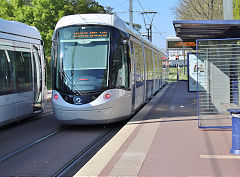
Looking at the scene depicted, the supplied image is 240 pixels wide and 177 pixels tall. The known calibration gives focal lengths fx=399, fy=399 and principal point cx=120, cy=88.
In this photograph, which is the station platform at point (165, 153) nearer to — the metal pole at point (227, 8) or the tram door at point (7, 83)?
the tram door at point (7, 83)

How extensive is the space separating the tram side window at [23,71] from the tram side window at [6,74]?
1.51 feet

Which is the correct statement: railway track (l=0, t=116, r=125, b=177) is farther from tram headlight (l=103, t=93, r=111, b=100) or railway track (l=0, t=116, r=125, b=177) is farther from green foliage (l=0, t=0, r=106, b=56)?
green foliage (l=0, t=0, r=106, b=56)

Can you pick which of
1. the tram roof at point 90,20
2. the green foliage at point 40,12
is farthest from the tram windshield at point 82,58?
the green foliage at point 40,12

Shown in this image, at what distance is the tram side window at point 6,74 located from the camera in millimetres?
11320

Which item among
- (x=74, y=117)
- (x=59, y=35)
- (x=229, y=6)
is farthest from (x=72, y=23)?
(x=229, y=6)

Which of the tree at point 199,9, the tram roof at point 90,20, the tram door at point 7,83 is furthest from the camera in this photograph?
the tree at point 199,9

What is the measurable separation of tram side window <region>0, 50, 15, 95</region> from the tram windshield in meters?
1.47

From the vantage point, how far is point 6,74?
11664 millimetres

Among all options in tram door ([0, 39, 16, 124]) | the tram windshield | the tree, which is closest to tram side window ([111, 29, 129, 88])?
the tram windshield

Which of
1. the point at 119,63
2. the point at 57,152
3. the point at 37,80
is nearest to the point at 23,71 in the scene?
the point at 37,80

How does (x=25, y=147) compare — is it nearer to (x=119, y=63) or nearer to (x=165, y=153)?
(x=165, y=153)

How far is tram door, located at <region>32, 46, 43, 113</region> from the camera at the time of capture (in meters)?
13.9

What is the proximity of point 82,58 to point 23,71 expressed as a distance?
8.68 feet

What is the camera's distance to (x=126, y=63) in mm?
12266
